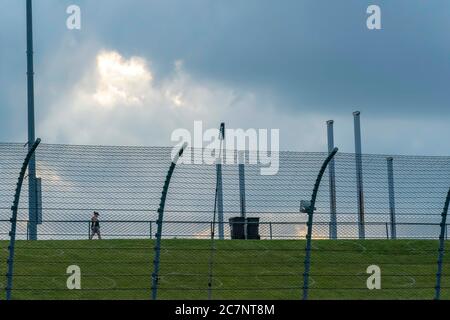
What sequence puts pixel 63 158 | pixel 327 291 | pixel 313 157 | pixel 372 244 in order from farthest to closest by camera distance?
1. pixel 372 244
2. pixel 327 291
3. pixel 313 157
4. pixel 63 158

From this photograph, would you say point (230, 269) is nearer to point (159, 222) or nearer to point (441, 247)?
point (441, 247)

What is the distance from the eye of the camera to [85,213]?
1859 cm

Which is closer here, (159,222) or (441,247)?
(159,222)

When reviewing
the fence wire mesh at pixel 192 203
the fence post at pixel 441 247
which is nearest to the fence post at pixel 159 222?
the fence wire mesh at pixel 192 203

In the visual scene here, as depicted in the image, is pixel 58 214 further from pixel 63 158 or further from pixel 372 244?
pixel 372 244

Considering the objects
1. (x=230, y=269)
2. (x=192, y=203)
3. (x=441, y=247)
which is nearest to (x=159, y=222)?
(x=192, y=203)

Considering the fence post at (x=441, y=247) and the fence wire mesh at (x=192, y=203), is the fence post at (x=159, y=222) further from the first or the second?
the fence post at (x=441, y=247)

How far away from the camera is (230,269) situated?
24.7 metres

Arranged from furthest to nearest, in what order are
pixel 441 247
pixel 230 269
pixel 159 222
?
pixel 230 269 → pixel 441 247 → pixel 159 222
